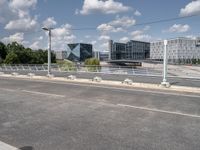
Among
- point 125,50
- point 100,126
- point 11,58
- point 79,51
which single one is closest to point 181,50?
point 125,50

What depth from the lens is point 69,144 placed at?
5.03 meters

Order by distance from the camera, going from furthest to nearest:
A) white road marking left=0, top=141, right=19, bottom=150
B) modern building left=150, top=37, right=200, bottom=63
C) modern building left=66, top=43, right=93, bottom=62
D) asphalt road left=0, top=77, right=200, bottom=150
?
1. modern building left=66, top=43, right=93, bottom=62
2. modern building left=150, top=37, right=200, bottom=63
3. asphalt road left=0, top=77, right=200, bottom=150
4. white road marking left=0, top=141, right=19, bottom=150

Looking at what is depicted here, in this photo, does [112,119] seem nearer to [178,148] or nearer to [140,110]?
[140,110]

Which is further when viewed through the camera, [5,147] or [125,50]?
[125,50]

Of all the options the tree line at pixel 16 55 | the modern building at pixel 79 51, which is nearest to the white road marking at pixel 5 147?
the tree line at pixel 16 55

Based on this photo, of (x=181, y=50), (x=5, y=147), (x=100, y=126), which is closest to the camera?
(x=5, y=147)

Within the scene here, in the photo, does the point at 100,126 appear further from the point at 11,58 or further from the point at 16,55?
the point at 16,55

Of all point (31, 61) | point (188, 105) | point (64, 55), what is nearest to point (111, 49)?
point (64, 55)

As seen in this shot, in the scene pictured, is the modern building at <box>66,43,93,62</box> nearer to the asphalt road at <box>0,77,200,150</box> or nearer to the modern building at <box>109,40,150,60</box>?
the modern building at <box>109,40,150,60</box>

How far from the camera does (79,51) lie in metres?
162

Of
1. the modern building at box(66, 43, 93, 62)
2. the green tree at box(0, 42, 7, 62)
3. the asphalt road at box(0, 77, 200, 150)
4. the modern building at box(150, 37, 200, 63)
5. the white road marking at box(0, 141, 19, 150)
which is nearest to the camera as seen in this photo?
the white road marking at box(0, 141, 19, 150)

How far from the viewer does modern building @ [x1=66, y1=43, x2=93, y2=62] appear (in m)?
163

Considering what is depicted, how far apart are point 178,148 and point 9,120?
205 inches

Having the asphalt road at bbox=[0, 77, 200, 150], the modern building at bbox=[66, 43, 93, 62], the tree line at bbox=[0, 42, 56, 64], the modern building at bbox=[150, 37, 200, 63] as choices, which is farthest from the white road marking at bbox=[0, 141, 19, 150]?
the modern building at bbox=[66, 43, 93, 62]
